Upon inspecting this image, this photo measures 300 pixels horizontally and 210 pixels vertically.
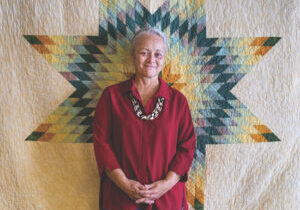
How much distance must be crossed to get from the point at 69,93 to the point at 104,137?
0.35 metres

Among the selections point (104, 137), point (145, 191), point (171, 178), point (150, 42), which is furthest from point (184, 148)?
point (150, 42)

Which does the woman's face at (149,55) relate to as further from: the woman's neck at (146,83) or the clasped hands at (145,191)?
the clasped hands at (145,191)

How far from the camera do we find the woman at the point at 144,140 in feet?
3.11

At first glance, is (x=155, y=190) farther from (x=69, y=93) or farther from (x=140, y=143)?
(x=69, y=93)

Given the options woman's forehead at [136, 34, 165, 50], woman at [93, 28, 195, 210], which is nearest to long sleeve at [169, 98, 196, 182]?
woman at [93, 28, 195, 210]

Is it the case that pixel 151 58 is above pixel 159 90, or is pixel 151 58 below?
above

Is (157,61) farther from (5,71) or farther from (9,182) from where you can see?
(9,182)

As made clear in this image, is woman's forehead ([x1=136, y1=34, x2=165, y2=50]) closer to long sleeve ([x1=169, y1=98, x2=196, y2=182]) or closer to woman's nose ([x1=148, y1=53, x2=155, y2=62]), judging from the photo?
woman's nose ([x1=148, y1=53, x2=155, y2=62])

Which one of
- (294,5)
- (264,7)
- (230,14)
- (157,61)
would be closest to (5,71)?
(157,61)

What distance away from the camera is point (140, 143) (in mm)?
954

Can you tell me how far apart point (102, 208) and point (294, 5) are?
139 cm

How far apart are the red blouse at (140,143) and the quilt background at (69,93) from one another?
0.24m

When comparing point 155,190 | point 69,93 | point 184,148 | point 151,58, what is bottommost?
point 155,190

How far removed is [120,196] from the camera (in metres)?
0.97
